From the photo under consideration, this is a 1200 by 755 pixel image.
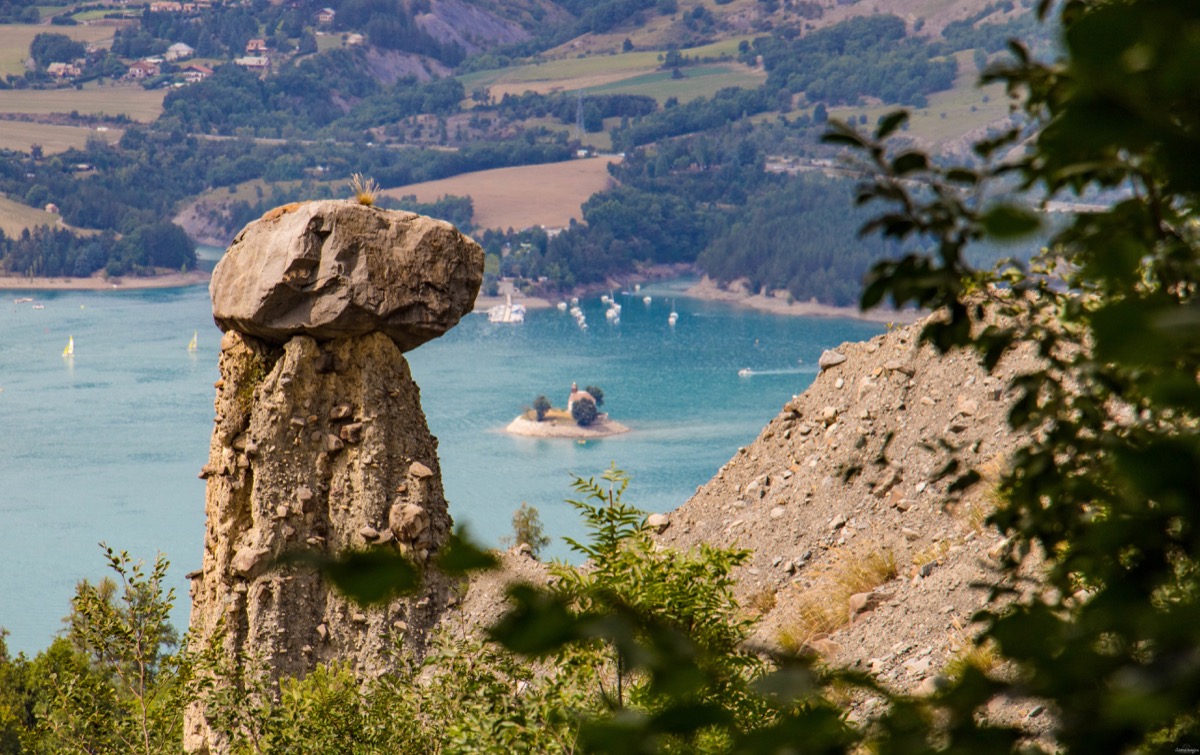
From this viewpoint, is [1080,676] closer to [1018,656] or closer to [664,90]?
[1018,656]

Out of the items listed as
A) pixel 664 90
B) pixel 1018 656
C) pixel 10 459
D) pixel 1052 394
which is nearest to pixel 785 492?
pixel 1052 394

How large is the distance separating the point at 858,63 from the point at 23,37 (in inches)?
2569

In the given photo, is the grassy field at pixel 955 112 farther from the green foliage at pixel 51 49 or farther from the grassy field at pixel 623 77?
the green foliage at pixel 51 49

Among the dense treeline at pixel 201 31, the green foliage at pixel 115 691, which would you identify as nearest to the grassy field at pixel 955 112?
the dense treeline at pixel 201 31

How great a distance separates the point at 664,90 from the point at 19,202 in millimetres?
48461

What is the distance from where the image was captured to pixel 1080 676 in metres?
1.13

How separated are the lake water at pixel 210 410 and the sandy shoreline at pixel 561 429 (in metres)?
0.38

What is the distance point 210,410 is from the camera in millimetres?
51875

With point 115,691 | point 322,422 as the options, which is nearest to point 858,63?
point 322,422

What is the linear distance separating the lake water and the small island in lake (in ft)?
1.57

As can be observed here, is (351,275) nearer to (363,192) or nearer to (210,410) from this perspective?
(363,192)

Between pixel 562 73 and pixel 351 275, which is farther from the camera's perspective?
pixel 562 73

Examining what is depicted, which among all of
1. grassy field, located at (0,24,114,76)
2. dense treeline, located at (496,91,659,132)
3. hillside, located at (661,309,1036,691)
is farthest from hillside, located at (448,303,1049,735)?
grassy field, located at (0,24,114,76)

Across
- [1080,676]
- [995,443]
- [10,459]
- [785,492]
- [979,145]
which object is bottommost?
[10,459]
